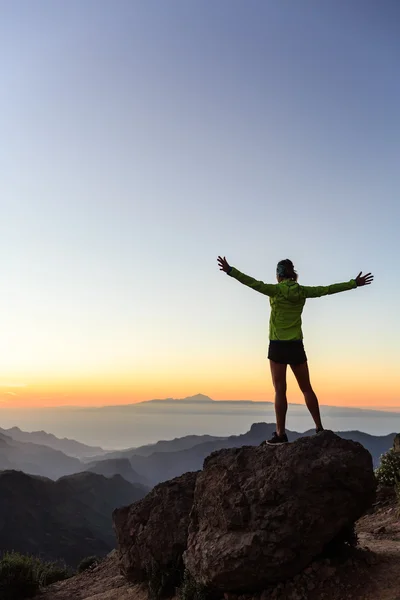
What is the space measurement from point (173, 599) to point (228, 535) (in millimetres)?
1721

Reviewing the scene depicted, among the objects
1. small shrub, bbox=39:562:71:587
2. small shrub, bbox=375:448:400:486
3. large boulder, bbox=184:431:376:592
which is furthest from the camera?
small shrub, bbox=39:562:71:587

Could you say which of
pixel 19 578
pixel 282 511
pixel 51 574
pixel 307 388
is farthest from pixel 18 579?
pixel 307 388

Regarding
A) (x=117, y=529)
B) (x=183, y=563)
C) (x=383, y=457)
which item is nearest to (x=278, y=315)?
(x=183, y=563)

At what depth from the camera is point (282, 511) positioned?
666 cm

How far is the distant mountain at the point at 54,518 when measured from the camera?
205ft

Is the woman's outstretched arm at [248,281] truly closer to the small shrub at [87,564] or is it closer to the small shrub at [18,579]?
the small shrub at [18,579]

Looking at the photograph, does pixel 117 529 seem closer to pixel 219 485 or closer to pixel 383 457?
pixel 219 485

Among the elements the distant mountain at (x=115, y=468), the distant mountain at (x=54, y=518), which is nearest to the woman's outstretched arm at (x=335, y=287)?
the distant mountain at (x=54, y=518)

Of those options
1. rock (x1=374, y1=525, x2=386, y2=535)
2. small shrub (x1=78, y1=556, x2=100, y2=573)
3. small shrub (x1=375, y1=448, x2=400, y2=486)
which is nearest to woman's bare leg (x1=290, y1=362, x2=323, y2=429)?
rock (x1=374, y1=525, x2=386, y2=535)

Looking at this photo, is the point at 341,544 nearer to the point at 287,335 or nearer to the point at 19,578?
the point at 287,335

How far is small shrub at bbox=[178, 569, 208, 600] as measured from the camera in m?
7.14

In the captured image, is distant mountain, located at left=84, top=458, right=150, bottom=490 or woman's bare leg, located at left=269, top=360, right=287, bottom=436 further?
distant mountain, located at left=84, top=458, right=150, bottom=490

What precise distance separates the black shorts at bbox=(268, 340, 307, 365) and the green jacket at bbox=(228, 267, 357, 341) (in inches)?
3.2

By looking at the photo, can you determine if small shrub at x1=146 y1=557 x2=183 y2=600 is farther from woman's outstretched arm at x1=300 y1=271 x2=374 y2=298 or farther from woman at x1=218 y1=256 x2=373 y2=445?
woman's outstretched arm at x1=300 y1=271 x2=374 y2=298
